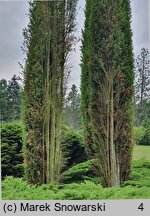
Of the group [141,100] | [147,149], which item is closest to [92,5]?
[141,100]

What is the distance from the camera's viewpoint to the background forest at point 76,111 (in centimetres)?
893

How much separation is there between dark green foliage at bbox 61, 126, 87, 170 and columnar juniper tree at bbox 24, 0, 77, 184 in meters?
0.09

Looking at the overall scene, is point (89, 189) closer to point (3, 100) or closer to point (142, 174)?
point (142, 174)

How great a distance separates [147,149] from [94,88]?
1.05 m

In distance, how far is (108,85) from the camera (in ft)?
29.5

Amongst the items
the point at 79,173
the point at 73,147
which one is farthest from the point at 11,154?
the point at 79,173

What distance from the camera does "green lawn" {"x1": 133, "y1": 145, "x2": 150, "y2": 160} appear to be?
888 cm

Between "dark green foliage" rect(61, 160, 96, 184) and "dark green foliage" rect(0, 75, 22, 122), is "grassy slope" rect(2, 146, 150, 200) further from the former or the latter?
"dark green foliage" rect(0, 75, 22, 122)

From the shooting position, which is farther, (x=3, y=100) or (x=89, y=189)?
(x=3, y=100)

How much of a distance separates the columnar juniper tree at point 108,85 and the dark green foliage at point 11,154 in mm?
927

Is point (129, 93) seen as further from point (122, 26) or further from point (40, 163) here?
point (40, 163)

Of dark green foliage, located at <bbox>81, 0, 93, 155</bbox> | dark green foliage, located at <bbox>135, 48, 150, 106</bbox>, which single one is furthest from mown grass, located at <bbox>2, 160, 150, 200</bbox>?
dark green foliage, located at <bbox>135, 48, 150, 106</bbox>

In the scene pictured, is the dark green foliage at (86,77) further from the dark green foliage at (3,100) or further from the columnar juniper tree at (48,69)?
the dark green foliage at (3,100)

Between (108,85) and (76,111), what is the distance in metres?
0.54
